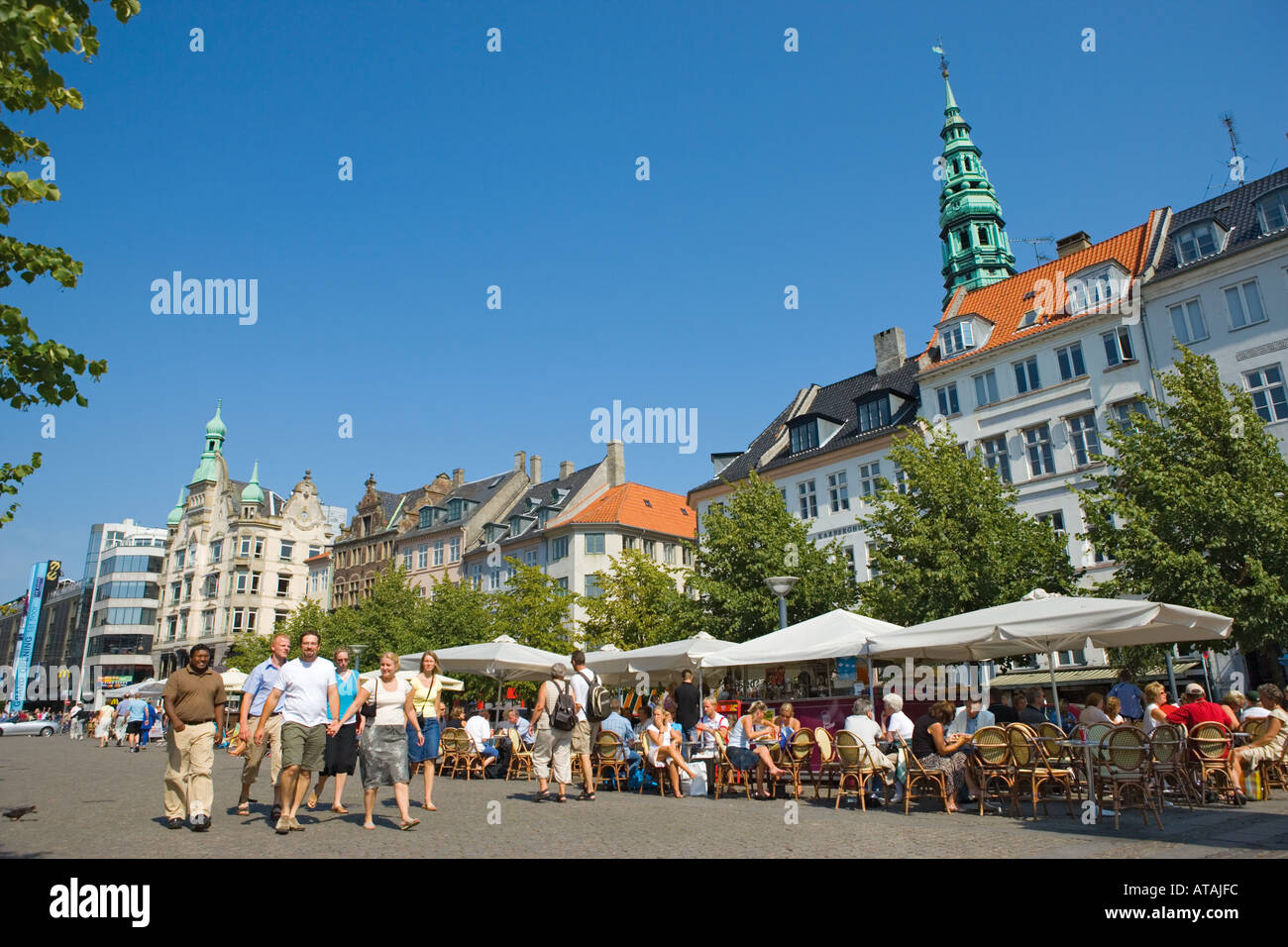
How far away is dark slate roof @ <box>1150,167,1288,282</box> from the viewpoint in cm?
2888

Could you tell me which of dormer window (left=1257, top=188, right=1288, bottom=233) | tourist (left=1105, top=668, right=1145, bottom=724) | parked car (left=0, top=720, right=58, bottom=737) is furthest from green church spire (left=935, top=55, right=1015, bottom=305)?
parked car (left=0, top=720, right=58, bottom=737)

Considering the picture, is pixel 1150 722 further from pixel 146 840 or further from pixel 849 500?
pixel 849 500

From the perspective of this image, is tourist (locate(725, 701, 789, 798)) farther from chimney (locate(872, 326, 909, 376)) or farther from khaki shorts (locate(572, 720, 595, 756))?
chimney (locate(872, 326, 909, 376))

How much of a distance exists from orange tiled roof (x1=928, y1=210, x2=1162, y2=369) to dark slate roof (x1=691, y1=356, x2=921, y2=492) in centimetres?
245

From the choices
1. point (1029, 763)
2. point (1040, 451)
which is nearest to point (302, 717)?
point (1029, 763)

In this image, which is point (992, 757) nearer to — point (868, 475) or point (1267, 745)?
point (1267, 745)

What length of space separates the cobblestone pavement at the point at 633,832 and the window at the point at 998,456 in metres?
22.5

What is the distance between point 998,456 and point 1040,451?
1.64 m

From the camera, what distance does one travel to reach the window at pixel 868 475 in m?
37.5

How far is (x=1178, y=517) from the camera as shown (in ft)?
68.5

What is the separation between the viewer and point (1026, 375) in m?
33.7
